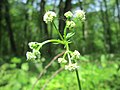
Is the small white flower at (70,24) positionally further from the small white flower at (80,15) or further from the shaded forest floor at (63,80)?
the shaded forest floor at (63,80)

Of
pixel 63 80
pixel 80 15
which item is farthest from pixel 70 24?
Result: pixel 63 80

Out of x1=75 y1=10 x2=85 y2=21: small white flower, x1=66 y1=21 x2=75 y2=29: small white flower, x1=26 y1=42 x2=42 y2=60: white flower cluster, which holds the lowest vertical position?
x1=26 y1=42 x2=42 y2=60: white flower cluster

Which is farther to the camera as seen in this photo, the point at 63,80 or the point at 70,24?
the point at 63,80

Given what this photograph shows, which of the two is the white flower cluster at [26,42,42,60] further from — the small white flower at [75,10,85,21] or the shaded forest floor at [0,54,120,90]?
the shaded forest floor at [0,54,120,90]

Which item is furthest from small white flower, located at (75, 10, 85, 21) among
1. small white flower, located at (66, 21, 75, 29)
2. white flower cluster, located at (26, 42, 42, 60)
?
white flower cluster, located at (26, 42, 42, 60)

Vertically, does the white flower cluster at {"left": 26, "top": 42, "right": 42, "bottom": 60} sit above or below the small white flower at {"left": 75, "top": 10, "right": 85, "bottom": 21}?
below

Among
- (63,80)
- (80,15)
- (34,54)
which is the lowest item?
(63,80)

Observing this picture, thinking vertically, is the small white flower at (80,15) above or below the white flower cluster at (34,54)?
above

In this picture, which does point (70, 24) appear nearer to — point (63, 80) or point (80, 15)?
point (80, 15)

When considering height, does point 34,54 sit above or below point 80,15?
below

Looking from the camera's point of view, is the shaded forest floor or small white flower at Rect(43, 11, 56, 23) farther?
the shaded forest floor

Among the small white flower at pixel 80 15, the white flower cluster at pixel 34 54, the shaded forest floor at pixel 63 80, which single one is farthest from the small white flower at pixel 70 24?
the shaded forest floor at pixel 63 80

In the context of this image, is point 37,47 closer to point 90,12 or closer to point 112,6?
point 90,12
